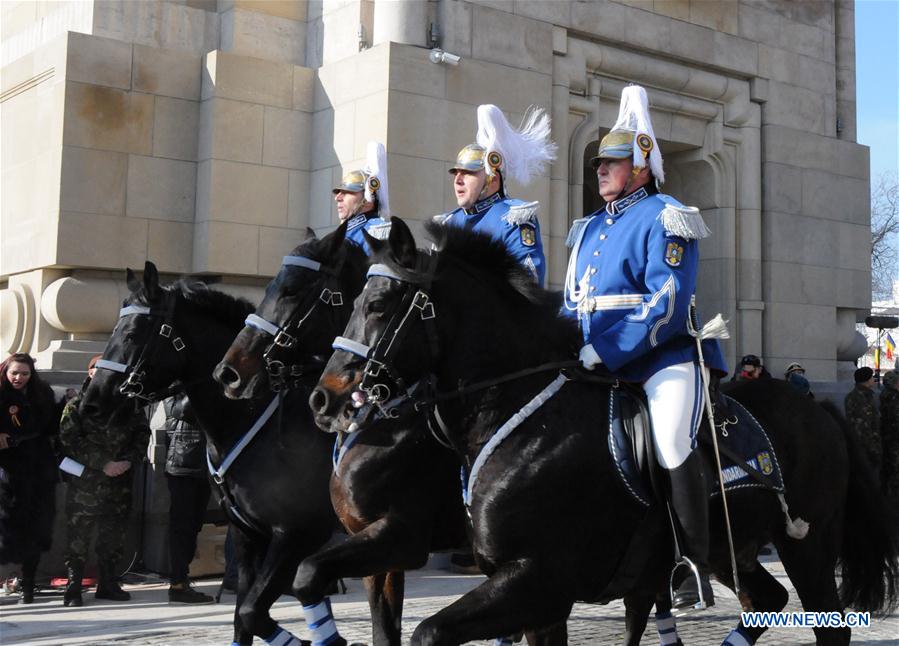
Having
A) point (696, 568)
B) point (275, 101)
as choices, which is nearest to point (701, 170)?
point (275, 101)

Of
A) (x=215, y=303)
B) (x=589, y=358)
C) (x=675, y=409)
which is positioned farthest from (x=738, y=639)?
(x=215, y=303)

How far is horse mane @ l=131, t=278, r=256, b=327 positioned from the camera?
22.7ft

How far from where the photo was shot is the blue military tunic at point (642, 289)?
494 centimetres

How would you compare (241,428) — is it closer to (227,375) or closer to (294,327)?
(227,375)

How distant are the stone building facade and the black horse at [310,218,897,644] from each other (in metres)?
7.22

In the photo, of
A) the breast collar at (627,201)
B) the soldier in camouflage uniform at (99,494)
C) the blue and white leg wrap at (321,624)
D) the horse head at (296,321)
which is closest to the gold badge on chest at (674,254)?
the breast collar at (627,201)

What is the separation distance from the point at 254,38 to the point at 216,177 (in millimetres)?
1847

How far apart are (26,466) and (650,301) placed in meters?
6.26

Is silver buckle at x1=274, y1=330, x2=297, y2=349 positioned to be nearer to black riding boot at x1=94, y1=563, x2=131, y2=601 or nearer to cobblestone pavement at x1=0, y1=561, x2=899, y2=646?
cobblestone pavement at x1=0, y1=561, x2=899, y2=646

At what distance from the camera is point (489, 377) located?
15.5ft

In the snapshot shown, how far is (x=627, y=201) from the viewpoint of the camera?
210 inches

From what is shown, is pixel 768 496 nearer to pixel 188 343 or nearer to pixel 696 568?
pixel 696 568

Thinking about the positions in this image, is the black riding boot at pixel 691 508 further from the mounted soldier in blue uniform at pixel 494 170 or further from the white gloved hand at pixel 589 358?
the mounted soldier in blue uniform at pixel 494 170

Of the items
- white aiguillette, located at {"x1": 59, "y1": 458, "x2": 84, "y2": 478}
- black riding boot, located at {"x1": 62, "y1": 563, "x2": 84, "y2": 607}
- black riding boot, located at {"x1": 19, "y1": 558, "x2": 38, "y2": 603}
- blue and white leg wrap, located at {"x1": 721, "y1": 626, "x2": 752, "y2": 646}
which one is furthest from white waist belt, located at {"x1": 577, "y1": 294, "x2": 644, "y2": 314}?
black riding boot, located at {"x1": 19, "y1": 558, "x2": 38, "y2": 603}
